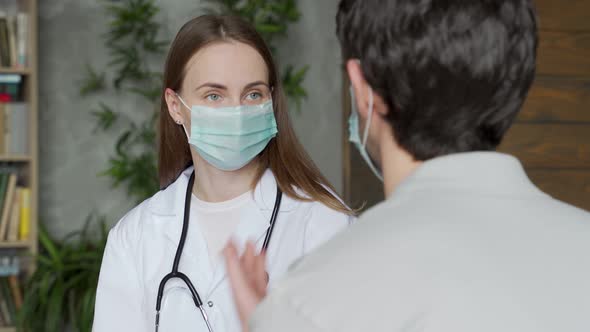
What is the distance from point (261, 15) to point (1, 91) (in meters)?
1.29

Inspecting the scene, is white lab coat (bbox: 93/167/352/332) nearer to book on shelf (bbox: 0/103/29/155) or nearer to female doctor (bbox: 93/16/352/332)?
female doctor (bbox: 93/16/352/332)

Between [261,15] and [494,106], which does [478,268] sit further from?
[261,15]

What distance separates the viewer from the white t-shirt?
5.73ft

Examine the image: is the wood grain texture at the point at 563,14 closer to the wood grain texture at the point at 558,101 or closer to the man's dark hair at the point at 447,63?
the wood grain texture at the point at 558,101

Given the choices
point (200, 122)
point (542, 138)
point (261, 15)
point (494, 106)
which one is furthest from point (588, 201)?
point (494, 106)

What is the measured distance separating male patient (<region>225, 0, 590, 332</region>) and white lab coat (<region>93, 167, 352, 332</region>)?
0.80m

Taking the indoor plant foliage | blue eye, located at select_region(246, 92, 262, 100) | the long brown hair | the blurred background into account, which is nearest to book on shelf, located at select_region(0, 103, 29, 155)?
the blurred background

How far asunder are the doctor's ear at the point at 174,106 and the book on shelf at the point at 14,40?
195 cm

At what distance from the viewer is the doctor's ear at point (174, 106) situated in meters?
1.81

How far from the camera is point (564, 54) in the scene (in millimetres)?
3410

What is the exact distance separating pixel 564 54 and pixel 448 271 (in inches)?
116

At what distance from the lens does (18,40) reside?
3.53 meters

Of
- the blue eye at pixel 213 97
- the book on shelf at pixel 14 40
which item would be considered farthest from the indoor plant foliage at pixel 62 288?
the blue eye at pixel 213 97

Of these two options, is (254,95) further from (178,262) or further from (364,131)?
(364,131)
